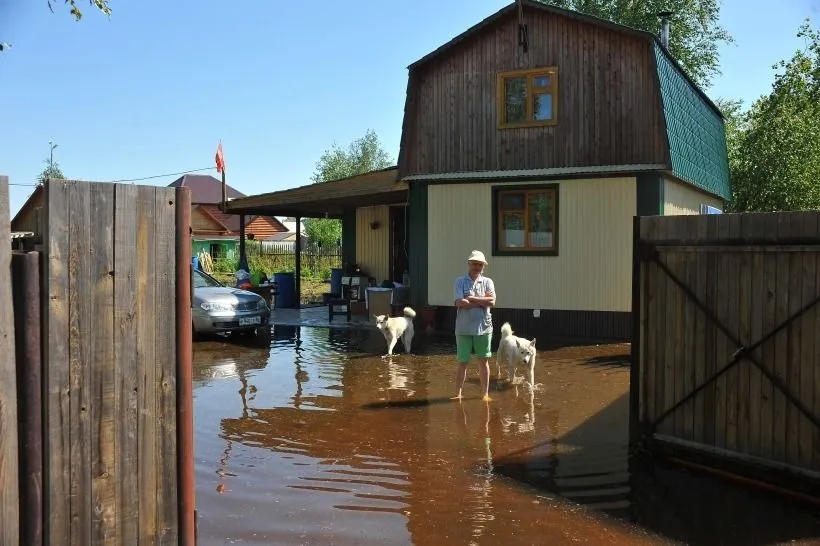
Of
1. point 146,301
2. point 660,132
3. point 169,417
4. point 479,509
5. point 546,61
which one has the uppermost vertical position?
point 546,61

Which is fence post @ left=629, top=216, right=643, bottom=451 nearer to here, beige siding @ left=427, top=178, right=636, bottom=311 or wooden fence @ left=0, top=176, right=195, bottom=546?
wooden fence @ left=0, top=176, right=195, bottom=546

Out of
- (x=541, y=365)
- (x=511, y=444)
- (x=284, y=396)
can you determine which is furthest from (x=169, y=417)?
(x=541, y=365)

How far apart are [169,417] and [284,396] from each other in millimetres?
6156

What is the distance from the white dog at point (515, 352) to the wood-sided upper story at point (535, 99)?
18.9 feet

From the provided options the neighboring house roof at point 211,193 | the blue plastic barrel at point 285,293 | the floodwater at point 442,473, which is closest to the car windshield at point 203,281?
the floodwater at point 442,473

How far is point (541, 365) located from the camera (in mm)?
11125

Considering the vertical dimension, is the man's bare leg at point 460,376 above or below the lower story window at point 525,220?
below

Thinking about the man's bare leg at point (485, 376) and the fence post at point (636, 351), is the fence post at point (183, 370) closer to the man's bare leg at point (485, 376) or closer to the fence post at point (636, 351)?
the fence post at point (636, 351)

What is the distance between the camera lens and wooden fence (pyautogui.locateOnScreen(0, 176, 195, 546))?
259cm

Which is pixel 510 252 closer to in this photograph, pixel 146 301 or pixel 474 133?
pixel 474 133

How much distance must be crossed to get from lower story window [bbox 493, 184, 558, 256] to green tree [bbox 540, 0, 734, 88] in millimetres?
21135

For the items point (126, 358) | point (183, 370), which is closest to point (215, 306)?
point (183, 370)

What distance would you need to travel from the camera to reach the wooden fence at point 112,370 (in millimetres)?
2592

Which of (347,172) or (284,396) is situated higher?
(347,172)
